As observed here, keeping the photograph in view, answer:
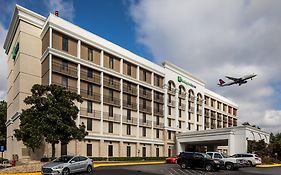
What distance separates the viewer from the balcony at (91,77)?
54.1 metres

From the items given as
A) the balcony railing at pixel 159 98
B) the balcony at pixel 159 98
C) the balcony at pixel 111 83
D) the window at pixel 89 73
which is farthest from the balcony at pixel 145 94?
the window at pixel 89 73

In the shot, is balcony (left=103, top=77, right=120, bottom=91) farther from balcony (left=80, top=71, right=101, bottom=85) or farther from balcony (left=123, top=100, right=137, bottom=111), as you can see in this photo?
balcony (left=123, top=100, right=137, bottom=111)

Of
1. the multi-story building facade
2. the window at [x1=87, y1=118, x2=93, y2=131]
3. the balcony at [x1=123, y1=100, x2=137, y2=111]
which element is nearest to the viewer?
the multi-story building facade

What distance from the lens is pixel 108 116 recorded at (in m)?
58.5

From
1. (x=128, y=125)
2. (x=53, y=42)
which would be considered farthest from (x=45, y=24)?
(x=128, y=125)

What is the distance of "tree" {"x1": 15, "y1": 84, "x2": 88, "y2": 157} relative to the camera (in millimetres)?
36500

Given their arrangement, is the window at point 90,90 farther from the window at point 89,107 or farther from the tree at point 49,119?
the tree at point 49,119

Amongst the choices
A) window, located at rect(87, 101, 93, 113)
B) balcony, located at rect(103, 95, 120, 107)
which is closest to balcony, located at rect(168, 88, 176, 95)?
balcony, located at rect(103, 95, 120, 107)

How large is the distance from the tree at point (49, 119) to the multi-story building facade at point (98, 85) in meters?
9.86

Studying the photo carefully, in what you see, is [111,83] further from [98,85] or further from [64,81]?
[64,81]

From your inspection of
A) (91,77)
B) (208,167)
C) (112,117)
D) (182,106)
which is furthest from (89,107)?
(182,106)


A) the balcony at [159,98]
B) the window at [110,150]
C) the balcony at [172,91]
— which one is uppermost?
the balcony at [172,91]

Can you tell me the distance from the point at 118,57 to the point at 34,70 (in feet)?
50.7

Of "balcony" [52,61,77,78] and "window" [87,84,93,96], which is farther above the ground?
"balcony" [52,61,77,78]
